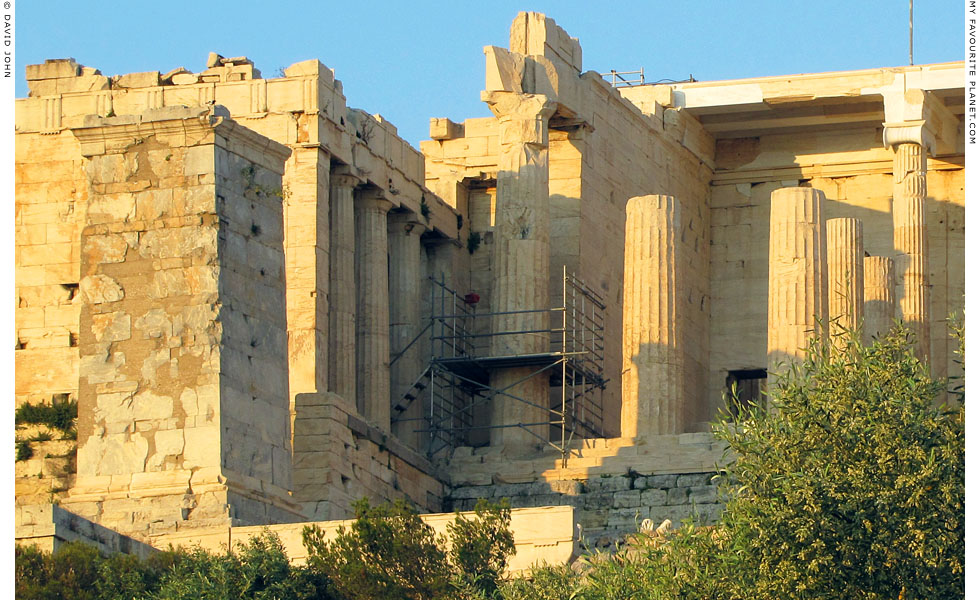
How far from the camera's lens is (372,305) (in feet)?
162

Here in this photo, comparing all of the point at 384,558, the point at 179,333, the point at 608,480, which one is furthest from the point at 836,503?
the point at 608,480

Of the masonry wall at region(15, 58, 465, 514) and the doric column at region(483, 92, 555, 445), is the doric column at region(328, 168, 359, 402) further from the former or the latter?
the doric column at region(483, 92, 555, 445)

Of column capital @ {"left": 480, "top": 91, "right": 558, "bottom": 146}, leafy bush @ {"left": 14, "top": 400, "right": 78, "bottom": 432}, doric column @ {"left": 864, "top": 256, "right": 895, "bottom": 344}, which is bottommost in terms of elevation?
leafy bush @ {"left": 14, "top": 400, "right": 78, "bottom": 432}

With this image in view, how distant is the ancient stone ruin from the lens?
131 ft

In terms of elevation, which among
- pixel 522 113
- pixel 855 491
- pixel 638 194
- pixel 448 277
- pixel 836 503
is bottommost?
pixel 836 503

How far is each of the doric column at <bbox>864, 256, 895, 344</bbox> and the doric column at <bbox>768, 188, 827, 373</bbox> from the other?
7.75ft

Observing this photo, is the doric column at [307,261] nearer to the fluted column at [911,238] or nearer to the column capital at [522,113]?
the column capital at [522,113]

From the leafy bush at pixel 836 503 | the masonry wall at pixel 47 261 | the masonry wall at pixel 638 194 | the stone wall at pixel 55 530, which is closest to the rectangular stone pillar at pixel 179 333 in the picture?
the stone wall at pixel 55 530

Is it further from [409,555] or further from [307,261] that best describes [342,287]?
Result: [409,555]

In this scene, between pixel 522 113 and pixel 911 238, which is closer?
pixel 522 113

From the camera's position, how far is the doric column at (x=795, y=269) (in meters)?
48.2

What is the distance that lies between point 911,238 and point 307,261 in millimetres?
13274

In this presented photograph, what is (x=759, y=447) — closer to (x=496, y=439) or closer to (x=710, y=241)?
(x=496, y=439)

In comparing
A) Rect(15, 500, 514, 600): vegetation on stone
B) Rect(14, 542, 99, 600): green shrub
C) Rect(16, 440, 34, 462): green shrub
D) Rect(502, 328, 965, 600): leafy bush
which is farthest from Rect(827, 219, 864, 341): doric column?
Rect(14, 542, 99, 600): green shrub
